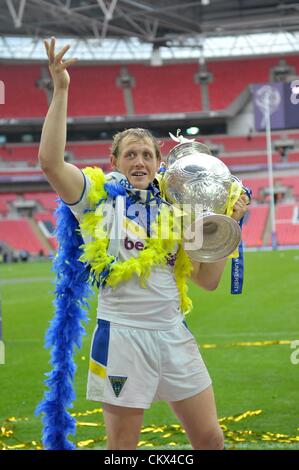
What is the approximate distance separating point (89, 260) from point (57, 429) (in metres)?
0.96

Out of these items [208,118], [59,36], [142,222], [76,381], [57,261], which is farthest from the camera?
[208,118]

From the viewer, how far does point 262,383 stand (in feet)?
20.8

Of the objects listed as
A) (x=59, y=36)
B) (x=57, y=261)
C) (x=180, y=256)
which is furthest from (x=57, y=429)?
(x=59, y=36)

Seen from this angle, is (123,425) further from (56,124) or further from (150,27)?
(150,27)

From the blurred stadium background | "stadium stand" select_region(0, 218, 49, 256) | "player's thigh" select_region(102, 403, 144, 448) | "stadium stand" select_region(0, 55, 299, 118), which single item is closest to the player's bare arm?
"player's thigh" select_region(102, 403, 144, 448)

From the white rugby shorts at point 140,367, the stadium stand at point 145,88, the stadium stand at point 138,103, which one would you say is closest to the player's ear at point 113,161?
the white rugby shorts at point 140,367

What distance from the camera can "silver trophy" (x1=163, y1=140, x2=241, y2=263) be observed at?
2779 millimetres

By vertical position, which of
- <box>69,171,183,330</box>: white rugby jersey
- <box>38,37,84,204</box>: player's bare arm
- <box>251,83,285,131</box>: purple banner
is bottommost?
<box>69,171,183,330</box>: white rugby jersey

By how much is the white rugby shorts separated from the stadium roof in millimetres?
24599

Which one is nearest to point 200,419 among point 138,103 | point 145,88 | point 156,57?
point 156,57

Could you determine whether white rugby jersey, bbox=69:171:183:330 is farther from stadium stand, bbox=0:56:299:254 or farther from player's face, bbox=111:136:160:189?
stadium stand, bbox=0:56:299:254

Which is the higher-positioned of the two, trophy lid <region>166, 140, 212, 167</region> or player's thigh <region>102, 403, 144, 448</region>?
trophy lid <region>166, 140, 212, 167</region>

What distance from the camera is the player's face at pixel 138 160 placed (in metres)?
2.90
